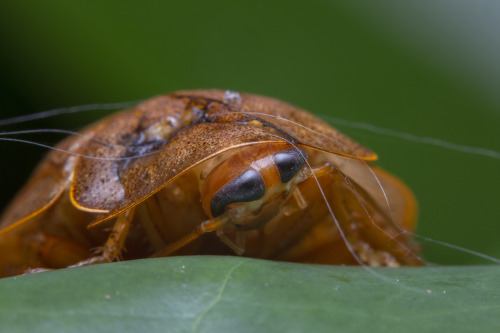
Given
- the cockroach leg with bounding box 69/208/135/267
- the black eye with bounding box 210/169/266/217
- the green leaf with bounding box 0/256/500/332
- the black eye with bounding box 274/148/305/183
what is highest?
the black eye with bounding box 274/148/305/183

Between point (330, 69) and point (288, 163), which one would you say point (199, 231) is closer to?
point (288, 163)

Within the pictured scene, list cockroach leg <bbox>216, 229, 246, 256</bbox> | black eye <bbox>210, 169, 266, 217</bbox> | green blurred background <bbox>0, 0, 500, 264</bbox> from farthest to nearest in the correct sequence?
green blurred background <bbox>0, 0, 500, 264</bbox> < cockroach leg <bbox>216, 229, 246, 256</bbox> < black eye <bbox>210, 169, 266, 217</bbox>

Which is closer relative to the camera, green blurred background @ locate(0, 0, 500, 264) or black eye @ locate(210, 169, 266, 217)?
black eye @ locate(210, 169, 266, 217)

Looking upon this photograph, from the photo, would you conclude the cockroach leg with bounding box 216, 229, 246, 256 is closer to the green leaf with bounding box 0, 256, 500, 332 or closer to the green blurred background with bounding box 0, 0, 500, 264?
the green leaf with bounding box 0, 256, 500, 332

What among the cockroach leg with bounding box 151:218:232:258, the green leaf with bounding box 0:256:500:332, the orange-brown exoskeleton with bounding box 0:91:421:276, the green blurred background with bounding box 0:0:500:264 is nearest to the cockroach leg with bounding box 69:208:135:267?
the orange-brown exoskeleton with bounding box 0:91:421:276

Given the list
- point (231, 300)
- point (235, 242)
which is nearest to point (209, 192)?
point (235, 242)

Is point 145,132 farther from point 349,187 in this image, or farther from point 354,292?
point 354,292
